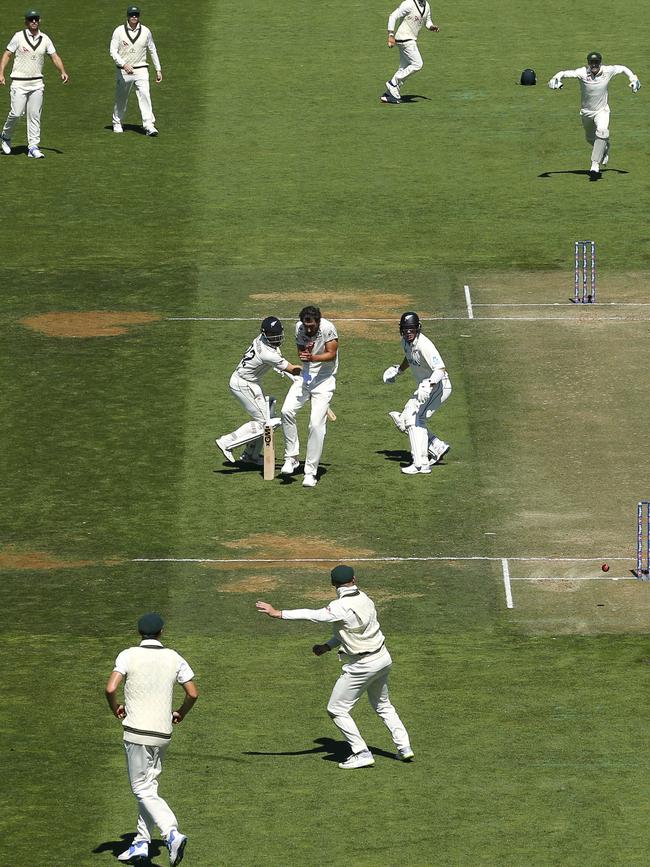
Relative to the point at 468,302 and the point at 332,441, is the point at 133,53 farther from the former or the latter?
the point at 332,441

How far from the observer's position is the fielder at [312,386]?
27266 mm

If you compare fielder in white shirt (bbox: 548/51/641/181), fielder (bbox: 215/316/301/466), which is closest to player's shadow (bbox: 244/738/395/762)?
fielder (bbox: 215/316/301/466)

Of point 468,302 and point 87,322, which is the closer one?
point 87,322

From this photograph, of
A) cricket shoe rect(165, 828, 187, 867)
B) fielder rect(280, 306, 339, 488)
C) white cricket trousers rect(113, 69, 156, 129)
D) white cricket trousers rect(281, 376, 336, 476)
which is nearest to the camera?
cricket shoe rect(165, 828, 187, 867)

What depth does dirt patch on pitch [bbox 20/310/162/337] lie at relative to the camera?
35188 millimetres

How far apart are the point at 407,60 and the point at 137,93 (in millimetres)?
6304

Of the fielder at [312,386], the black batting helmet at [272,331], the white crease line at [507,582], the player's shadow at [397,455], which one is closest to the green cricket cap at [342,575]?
the white crease line at [507,582]

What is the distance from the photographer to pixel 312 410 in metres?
27.7

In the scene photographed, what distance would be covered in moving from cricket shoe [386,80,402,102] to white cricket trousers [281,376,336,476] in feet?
67.8

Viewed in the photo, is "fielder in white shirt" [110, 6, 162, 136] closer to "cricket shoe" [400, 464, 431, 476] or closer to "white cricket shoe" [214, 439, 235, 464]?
"white cricket shoe" [214, 439, 235, 464]

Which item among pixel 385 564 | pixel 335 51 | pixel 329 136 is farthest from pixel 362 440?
pixel 335 51

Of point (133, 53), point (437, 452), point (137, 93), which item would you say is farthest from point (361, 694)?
point (137, 93)

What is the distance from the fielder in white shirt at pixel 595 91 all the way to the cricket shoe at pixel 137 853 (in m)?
24.6

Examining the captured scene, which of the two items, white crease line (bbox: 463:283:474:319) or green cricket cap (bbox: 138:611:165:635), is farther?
white crease line (bbox: 463:283:474:319)
